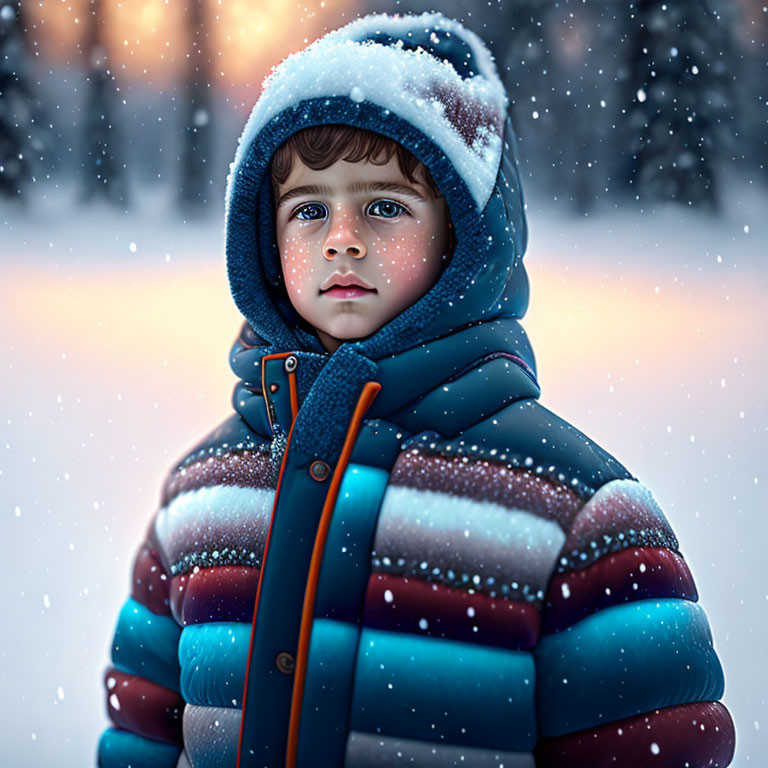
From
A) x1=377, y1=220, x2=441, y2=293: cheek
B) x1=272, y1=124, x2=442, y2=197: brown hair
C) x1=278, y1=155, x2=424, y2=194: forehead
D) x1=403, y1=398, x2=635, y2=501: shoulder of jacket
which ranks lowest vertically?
x1=403, y1=398, x2=635, y2=501: shoulder of jacket

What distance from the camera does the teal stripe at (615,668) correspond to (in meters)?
0.91

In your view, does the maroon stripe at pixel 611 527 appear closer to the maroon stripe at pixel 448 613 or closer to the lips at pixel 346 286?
the maroon stripe at pixel 448 613

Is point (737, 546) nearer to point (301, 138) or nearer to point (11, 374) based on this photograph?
point (301, 138)

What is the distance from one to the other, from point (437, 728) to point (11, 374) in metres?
1.34

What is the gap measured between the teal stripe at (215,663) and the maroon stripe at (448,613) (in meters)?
0.15

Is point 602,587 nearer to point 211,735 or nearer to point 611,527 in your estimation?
point 611,527

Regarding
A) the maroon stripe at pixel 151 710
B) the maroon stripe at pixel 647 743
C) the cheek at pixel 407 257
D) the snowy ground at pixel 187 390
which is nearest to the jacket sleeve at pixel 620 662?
the maroon stripe at pixel 647 743

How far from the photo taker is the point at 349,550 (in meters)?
0.94

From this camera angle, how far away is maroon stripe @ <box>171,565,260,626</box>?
1.00m

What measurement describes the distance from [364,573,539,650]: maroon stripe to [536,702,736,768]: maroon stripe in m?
0.10

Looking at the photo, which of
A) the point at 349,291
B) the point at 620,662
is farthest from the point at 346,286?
the point at 620,662

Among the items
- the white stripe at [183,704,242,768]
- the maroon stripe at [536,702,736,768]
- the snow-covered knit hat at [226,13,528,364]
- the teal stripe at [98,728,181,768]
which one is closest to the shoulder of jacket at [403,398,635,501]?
the snow-covered knit hat at [226,13,528,364]

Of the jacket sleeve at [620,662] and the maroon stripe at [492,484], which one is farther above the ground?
the maroon stripe at [492,484]

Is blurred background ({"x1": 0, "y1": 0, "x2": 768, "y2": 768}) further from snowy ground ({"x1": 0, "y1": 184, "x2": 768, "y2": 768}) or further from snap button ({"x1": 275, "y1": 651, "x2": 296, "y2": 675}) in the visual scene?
snap button ({"x1": 275, "y1": 651, "x2": 296, "y2": 675})
